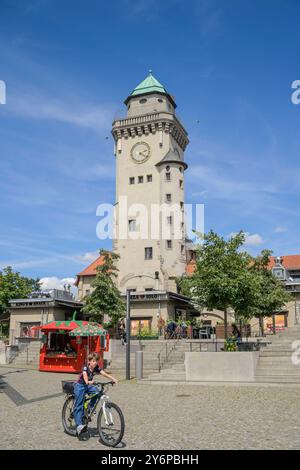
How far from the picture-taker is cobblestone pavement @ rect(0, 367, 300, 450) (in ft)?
27.3

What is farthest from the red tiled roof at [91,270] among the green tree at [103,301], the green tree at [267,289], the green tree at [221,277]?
the green tree at [221,277]

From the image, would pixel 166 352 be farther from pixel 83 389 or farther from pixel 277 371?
pixel 83 389

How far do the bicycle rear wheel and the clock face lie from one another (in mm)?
46479

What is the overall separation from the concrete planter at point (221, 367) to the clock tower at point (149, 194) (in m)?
29.3

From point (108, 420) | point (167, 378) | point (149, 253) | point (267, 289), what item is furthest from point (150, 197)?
point (108, 420)

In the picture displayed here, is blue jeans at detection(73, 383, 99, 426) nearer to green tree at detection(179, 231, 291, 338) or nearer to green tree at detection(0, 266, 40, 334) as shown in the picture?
green tree at detection(179, 231, 291, 338)

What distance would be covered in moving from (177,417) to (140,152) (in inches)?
1818

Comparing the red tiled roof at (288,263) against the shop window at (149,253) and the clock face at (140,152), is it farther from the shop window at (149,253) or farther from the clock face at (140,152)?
the clock face at (140,152)

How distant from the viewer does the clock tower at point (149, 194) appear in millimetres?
50688

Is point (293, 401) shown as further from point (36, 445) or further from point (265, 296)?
point (265, 296)

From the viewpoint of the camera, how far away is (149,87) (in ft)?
188

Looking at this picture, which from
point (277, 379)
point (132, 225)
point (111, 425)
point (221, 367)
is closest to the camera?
point (111, 425)
